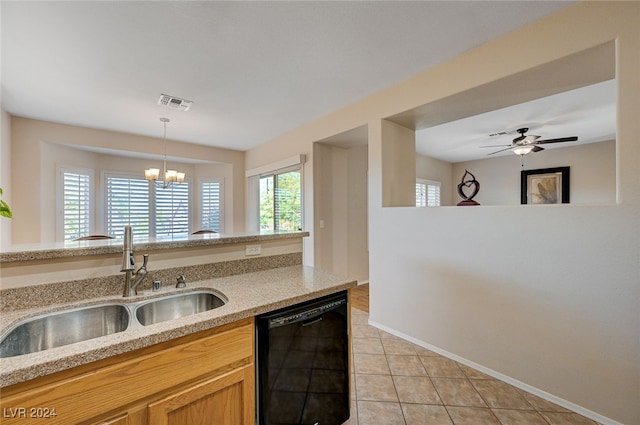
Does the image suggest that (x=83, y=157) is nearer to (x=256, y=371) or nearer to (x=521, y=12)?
(x=256, y=371)

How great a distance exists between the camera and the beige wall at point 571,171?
476 cm

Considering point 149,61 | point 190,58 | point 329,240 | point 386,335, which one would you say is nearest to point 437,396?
point 386,335

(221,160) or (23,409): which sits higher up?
(221,160)

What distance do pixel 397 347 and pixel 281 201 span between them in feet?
9.75

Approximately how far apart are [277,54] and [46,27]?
1598 mm

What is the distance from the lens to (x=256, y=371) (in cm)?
121

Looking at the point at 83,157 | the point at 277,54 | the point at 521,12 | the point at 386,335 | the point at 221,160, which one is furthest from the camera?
the point at 221,160

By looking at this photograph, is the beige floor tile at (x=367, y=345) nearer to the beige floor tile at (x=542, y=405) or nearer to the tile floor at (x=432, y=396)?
the tile floor at (x=432, y=396)

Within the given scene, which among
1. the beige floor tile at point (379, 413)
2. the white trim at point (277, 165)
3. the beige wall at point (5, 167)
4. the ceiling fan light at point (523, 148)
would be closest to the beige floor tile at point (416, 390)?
the beige floor tile at point (379, 413)

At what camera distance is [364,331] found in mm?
2854

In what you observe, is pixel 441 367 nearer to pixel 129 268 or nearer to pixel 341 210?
pixel 129 268

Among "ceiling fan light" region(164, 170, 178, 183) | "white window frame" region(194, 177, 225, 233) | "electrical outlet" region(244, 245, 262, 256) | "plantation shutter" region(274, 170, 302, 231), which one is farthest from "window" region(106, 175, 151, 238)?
"electrical outlet" region(244, 245, 262, 256)

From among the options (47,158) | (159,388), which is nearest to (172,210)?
(47,158)

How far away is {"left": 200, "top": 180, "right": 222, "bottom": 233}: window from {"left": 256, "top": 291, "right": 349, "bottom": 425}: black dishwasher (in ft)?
15.6
